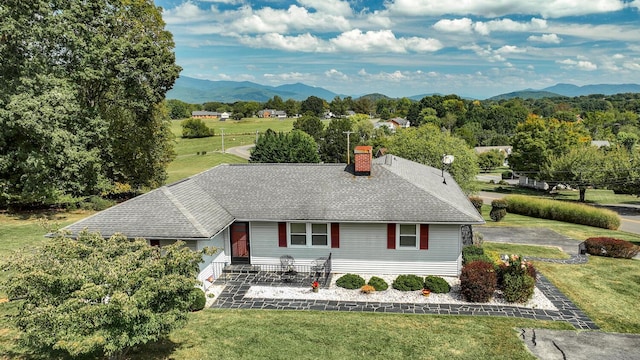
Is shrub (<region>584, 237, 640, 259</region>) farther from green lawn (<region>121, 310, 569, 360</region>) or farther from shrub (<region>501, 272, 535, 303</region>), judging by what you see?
green lawn (<region>121, 310, 569, 360</region>)

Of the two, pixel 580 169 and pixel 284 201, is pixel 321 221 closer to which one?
pixel 284 201

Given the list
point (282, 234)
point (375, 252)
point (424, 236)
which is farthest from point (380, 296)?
point (282, 234)

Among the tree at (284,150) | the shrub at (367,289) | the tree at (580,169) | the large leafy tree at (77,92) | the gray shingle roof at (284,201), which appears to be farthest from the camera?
the tree at (284,150)

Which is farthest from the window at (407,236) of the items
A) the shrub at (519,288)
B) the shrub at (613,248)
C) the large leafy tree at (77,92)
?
the large leafy tree at (77,92)

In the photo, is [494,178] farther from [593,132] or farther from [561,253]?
[561,253]

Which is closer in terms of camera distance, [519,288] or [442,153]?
[519,288]

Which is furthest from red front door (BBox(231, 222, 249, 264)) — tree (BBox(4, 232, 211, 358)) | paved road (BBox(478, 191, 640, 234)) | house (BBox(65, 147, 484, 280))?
paved road (BBox(478, 191, 640, 234))

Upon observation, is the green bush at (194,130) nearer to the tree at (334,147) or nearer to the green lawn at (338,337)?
the tree at (334,147)
